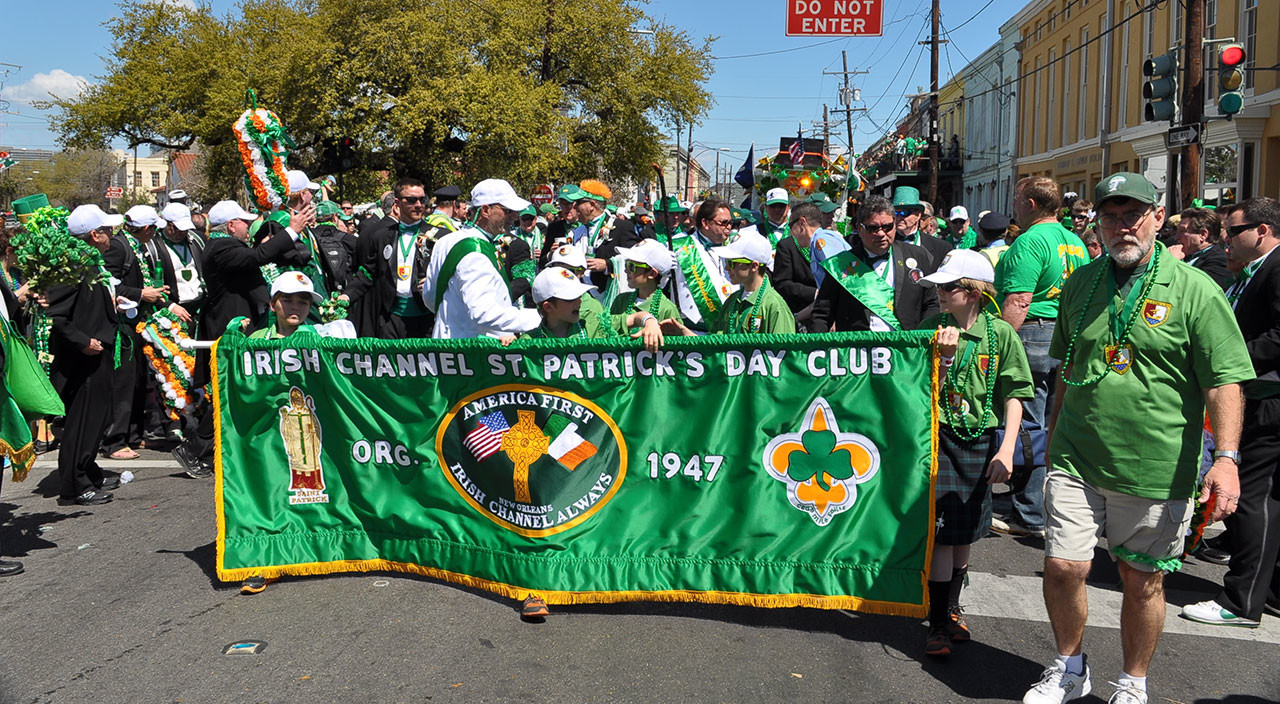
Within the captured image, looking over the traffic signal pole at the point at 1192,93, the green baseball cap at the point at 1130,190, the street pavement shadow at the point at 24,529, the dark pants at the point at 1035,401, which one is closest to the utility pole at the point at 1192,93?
the traffic signal pole at the point at 1192,93

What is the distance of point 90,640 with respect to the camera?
4535 mm

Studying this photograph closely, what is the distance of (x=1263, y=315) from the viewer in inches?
198

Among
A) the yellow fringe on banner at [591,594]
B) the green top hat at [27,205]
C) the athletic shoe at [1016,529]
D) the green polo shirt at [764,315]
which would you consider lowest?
the athletic shoe at [1016,529]

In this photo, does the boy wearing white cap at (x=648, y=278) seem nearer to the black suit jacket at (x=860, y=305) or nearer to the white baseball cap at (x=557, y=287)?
the white baseball cap at (x=557, y=287)

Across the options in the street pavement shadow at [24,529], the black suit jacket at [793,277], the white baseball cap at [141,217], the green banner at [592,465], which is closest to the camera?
the green banner at [592,465]

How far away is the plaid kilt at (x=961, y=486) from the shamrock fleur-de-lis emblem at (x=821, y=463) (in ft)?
0.94

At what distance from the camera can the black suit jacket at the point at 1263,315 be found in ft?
15.9

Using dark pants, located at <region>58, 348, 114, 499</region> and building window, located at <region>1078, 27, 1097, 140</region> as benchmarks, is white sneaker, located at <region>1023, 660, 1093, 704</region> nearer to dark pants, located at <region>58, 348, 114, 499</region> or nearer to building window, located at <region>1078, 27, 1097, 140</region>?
dark pants, located at <region>58, 348, 114, 499</region>

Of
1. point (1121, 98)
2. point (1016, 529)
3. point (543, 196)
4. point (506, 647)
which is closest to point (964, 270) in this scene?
point (506, 647)

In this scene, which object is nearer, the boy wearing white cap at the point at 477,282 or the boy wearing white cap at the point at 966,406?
the boy wearing white cap at the point at 966,406

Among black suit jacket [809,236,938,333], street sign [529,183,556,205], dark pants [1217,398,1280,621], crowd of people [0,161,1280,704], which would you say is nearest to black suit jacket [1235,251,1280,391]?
crowd of people [0,161,1280,704]

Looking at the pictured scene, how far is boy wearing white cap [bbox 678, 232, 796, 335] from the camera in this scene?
538 centimetres

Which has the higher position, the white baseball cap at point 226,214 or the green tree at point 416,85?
the green tree at point 416,85

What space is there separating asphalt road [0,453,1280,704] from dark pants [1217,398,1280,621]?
0.18m
